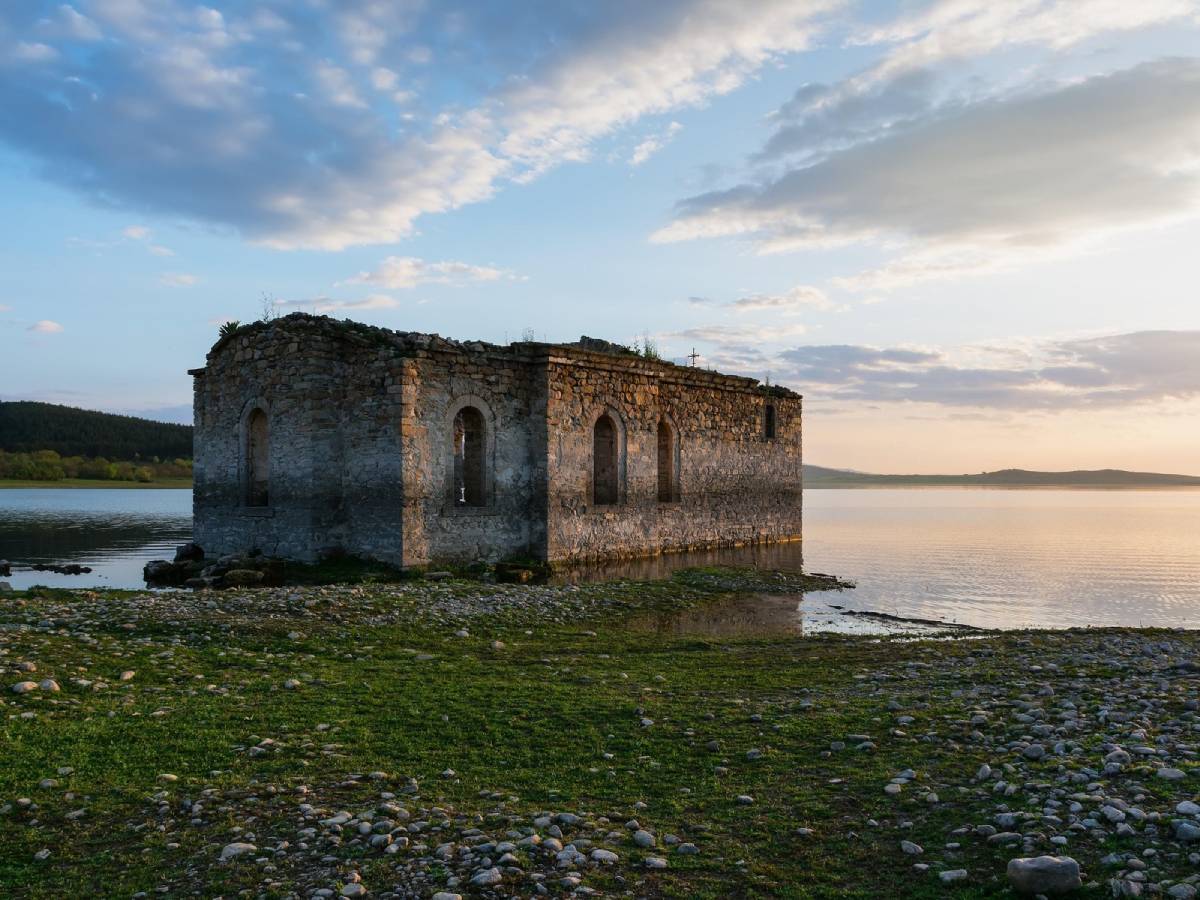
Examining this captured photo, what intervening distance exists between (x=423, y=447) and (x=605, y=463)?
6.80 m

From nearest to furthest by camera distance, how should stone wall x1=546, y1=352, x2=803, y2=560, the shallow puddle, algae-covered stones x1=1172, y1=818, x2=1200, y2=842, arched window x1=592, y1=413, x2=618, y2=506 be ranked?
algae-covered stones x1=1172, y1=818, x2=1200, y2=842, the shallow puddle, stone wall x1=546, y1=352, x2=803, y2=560, arched window x1=592, y1=413, x2=618, y2=506

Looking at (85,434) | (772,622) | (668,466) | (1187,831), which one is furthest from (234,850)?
(85,434)

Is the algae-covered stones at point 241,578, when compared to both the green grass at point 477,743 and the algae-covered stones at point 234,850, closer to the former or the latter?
the green grass at point 477,743

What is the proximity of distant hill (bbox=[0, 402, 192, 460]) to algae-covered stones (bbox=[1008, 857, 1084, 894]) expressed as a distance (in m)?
98.1

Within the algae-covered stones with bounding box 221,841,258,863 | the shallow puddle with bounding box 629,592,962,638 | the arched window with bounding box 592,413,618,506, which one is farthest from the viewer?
the arched window with bounding box 592,413,618,506

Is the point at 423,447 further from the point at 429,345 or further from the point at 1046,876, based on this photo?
the point at 1046,876

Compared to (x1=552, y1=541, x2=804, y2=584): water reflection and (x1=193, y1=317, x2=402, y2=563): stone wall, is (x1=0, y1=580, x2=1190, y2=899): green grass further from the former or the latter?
(x1=552, y1=541, x2=804, y2=584): water reflection

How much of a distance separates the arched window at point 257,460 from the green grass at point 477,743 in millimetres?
10146

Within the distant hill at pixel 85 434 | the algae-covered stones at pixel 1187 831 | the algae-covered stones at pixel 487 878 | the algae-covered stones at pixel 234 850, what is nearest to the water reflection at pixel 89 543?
the algae-covered stones at pixel 234 850

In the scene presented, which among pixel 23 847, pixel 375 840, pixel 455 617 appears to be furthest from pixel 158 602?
pixel 375 840

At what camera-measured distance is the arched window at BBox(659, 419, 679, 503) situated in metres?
27.1

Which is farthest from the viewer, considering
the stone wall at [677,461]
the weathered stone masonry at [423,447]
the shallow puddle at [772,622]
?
the stone wall at [677,461]

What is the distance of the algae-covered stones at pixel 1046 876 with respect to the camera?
4.15 m

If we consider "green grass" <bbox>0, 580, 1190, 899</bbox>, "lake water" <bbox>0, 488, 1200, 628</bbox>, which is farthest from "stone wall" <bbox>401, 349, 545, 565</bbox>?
"green grass" <bbox>0, 580, 1190, 899</bbox>
